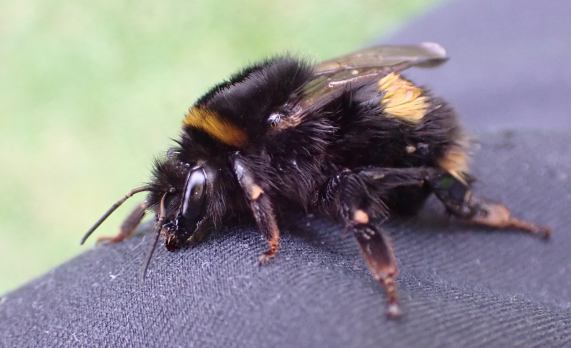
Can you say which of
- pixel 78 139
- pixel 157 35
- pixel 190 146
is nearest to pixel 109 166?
pixel 78 139

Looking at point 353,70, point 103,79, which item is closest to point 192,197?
point 353,70

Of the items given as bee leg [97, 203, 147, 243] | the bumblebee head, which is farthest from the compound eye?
bee leg [97, 203, 147, 243]

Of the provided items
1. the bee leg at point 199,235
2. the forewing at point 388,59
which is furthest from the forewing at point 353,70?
the bee leg at point 199,235

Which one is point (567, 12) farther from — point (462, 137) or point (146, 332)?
point (146, 332)

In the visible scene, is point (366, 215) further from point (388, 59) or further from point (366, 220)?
point (388, 59)

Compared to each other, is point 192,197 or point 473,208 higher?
point 192,197
